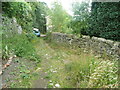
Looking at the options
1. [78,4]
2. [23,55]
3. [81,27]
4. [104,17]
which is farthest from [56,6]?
[23,55]

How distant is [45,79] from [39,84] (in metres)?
0.26

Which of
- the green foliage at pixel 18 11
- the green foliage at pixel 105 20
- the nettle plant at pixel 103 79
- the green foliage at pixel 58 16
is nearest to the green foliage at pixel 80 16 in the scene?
the green foliage at pixel 105 20

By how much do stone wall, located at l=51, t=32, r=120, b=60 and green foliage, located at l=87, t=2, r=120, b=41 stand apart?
36 centimetres

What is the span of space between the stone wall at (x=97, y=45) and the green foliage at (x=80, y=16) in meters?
0.52

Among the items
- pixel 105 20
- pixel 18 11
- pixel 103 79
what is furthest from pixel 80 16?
pixel 103 79


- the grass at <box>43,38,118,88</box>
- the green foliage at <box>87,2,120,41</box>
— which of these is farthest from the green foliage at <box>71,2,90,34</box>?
the grass at <box>43,38,118,88</box>

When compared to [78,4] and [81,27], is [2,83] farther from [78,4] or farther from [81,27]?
[78,4]

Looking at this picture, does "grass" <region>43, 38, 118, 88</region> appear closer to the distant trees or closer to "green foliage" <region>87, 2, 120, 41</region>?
"green foliage" <region>87, 2, 120, 41</region>

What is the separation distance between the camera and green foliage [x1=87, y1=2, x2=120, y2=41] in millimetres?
4078

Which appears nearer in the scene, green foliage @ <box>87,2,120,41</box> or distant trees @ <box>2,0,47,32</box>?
green foliage @ <box>87,2,120,41</box>

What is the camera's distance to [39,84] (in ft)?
8.08

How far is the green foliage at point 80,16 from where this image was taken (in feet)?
18.2

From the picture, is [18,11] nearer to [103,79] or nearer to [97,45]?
[97,45]

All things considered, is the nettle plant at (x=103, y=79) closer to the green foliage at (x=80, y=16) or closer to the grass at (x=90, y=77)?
the grass at (x=90, y=77)
